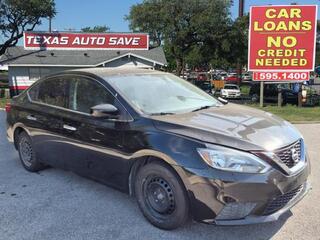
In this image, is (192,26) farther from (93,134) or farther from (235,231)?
(235,231)

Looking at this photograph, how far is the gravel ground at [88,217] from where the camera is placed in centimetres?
364

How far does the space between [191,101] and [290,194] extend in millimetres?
1606

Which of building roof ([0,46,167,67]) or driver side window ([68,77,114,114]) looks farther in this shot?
building roof ([0,46,167,67])

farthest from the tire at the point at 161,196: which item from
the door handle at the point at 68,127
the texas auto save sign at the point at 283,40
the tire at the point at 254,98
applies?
the tire at the point at 254,98

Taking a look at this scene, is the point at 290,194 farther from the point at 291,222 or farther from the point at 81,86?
the point at 81,86

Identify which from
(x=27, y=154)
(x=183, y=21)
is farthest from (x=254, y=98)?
(x=27, y=154)

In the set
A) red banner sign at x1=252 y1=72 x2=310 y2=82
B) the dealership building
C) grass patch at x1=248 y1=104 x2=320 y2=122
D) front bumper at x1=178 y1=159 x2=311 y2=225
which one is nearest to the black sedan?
front bumper at x1=178 y1=159 x2=311 y2=225

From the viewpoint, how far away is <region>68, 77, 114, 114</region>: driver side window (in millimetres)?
4340

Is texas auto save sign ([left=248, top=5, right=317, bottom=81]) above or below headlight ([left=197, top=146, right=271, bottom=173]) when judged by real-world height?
above

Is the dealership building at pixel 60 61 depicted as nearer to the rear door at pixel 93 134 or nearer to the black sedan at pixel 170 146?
the black sedan at pixel 170 146

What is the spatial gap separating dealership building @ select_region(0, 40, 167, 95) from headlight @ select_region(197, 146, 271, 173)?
81.7 feet

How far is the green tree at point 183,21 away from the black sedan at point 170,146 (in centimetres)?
3168

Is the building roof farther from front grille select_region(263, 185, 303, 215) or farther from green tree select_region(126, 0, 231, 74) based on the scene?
front grille select_region(263, 185, 303, 215)

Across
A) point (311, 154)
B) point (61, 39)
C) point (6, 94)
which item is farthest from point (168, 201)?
point (61, 39)
